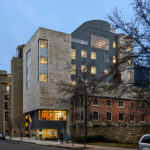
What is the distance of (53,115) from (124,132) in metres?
36.3

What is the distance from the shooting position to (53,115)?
65.9 metres

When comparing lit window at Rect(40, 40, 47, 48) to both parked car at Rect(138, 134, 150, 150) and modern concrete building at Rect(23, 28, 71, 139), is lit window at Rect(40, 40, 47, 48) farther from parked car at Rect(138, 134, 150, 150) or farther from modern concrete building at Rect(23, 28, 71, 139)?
parked car at Rect(138, 134, 150, 150)

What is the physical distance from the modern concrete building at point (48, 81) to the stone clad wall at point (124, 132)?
92.7 feet

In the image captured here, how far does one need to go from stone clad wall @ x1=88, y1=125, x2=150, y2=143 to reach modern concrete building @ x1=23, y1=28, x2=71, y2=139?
28259 millimetres

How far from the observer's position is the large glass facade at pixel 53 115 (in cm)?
6469

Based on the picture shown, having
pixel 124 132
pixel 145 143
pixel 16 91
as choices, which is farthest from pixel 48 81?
pixel 145 143

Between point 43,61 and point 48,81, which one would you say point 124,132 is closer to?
point 48,81

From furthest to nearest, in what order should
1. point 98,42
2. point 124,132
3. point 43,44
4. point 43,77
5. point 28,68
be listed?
1. point 98,42
2. point 28,68
3. point 43,44
4. point 43,77
5. point 124,132

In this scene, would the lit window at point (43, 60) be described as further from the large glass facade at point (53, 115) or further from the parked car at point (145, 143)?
the parked car at point (145, 143)

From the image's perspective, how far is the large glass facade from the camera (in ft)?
212

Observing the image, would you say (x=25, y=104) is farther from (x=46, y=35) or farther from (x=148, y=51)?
(x=148, y=51)

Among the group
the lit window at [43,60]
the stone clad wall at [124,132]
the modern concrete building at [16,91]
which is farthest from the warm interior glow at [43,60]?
the stone clad wall at [124,132]

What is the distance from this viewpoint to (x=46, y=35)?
219 ft

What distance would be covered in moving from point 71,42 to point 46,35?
8.72 metres
